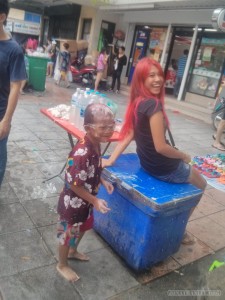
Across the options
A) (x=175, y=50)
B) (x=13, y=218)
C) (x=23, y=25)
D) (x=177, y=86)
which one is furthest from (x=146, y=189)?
(x=23, y=25)

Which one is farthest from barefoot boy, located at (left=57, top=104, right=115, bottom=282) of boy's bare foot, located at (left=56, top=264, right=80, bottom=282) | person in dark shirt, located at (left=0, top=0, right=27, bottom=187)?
person in dark shirt, located at (left=0, top=0, right=27, bottom=187)

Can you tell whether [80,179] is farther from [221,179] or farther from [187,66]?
[187,66]

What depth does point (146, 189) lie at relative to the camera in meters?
2.43

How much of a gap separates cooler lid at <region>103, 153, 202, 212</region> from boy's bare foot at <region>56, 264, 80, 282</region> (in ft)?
2.32

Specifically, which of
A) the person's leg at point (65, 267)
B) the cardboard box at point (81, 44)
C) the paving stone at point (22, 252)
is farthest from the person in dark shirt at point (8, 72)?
the cardboard box at point (81, 44)

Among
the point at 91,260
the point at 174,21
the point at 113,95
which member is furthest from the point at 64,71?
the point at 91,260

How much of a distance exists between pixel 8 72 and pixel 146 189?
151 centimetres

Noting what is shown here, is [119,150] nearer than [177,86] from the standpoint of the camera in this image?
Yes

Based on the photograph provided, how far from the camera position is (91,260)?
2.62 metres

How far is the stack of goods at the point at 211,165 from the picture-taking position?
506 cm

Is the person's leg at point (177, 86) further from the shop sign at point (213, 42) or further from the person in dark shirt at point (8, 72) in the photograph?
the person in dark shirt at point (8, 72)

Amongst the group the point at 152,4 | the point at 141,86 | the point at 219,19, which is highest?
the point at 152,4

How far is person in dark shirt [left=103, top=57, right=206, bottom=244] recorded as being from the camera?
240cm

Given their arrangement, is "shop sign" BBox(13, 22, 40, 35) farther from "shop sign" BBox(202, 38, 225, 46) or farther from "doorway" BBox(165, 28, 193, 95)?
"shop sign" BBox(202, 38, 225, 46)
